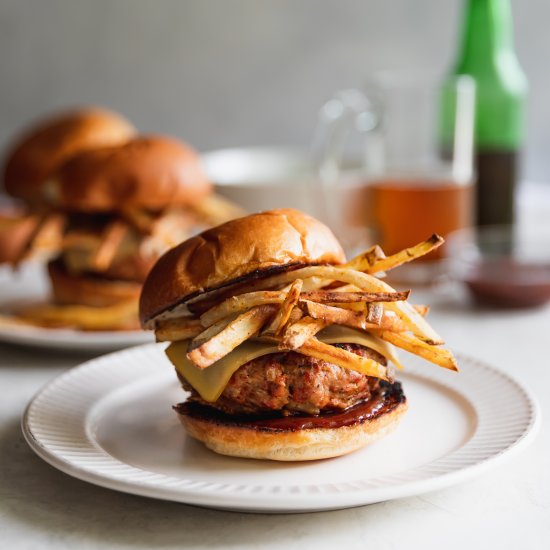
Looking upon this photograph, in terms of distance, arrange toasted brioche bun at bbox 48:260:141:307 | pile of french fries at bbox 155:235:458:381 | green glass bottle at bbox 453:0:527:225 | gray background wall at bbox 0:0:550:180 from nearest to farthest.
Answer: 1. pile of french fries at bbox 155:235:458:381
2. toasted brioche bun at bbox 48:260:141:307
3. green glass bottle at bbox 453:0:527:225
4. gray background wall at bbox 0:0:550:180

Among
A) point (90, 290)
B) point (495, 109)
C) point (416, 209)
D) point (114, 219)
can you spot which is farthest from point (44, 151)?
point (495, 109)

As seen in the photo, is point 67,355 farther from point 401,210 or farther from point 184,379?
point 401,210

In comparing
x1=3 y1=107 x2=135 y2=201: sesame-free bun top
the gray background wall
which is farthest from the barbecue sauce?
the gray background wall

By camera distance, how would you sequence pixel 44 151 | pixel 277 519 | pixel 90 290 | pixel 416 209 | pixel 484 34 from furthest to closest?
1. pixel 484 34
2. pixel 44 151
3. pixel 416 209
4. pixel 90 290
5. pixel 277 519

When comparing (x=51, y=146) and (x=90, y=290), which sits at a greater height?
(x=51, y=146)

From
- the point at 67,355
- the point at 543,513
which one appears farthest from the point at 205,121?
the point at 543,513

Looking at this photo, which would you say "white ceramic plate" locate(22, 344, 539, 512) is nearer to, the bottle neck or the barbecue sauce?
the barbecue sauce

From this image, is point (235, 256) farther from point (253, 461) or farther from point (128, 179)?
point (128, 179)

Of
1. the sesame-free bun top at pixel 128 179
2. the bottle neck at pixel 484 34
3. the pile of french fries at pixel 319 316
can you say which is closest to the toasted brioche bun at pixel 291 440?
the pile of french fries at pixel 319 316
